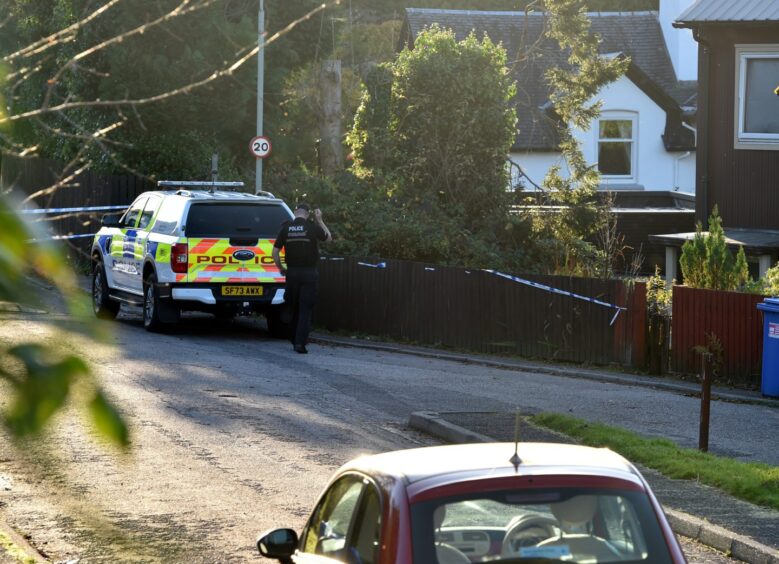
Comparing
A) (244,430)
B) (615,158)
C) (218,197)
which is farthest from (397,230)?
(615,158)

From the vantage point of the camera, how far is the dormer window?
39.7 metres

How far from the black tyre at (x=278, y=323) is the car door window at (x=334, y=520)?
48.3ft

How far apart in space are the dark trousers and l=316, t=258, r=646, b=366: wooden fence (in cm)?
233

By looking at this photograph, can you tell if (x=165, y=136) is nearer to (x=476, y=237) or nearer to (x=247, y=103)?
(x=247, y=103)

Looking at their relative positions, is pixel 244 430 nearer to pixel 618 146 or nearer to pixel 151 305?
pixel 151 305

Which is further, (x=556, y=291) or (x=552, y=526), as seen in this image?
(x=556, y=291)

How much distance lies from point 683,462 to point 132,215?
42.4ft

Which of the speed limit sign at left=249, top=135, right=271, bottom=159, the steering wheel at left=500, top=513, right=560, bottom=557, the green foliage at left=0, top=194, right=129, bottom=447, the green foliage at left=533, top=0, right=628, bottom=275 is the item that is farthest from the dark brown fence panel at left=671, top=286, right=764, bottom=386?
the green foliage at left=0, top=194, right=129, bottom=447

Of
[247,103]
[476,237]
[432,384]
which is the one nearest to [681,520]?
[432,384]

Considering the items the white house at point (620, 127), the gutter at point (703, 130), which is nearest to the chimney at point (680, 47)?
the white house at point (620, 127)

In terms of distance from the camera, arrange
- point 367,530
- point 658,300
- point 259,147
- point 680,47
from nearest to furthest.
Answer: point 367,530 < point 658,300 < point 259,147 < point 680,47

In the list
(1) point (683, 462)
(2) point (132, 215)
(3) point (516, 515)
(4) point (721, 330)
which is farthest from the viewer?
(2) point (132, 215)

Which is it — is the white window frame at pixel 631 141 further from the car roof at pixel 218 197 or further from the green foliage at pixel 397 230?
the car roof at pixel 218 197

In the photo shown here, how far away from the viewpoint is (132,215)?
845 inches
